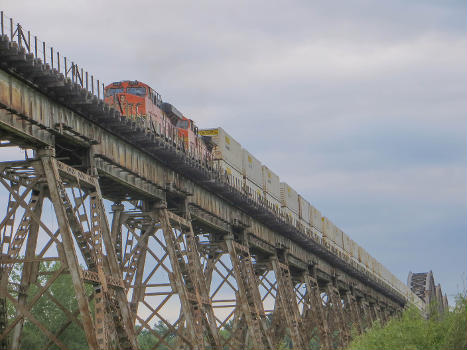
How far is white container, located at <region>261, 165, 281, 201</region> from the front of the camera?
189ft

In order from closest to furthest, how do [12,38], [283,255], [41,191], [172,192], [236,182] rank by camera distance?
[12,38]
[41,191]
[172,192]
[236,182]
[283,255]

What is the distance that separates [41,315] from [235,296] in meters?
19.9

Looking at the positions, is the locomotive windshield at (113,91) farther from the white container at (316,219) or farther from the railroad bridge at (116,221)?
the white container at (316,219)

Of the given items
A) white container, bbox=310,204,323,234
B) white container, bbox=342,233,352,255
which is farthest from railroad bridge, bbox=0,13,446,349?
white container, bbox=342,233,352,255

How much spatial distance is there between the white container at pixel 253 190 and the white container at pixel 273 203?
34.9 inches

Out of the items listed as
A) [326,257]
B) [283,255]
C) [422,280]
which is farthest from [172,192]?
[422,280]

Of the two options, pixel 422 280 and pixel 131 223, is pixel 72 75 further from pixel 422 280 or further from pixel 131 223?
pixel 422 280

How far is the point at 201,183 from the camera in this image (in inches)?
1618

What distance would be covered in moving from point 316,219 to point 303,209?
17.3ft

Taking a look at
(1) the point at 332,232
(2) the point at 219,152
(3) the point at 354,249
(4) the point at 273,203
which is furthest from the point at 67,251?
(3) the point at 354,249

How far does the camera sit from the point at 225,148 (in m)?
48.9

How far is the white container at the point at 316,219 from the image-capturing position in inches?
2830

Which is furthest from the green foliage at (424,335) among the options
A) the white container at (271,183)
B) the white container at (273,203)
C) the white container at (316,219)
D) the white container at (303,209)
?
the white container at (316,219)

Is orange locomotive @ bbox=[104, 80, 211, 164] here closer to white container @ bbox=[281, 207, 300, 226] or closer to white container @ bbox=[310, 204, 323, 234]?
white container @ bbox=[281, 207, 300, 226]
